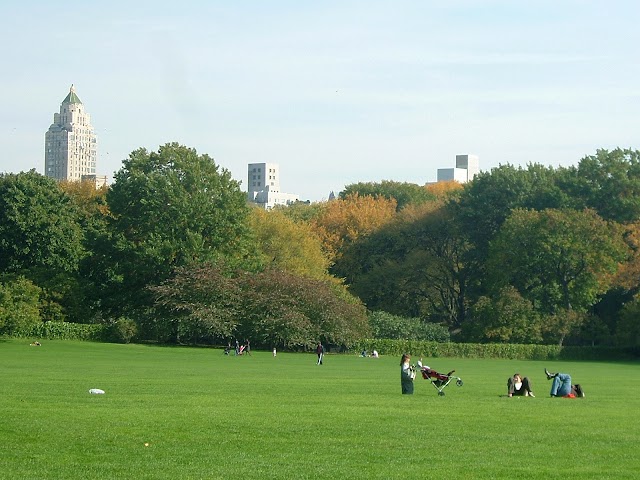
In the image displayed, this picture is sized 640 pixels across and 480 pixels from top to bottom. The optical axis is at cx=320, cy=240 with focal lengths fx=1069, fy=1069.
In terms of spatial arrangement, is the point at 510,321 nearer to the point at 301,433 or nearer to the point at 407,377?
the point at 407,377

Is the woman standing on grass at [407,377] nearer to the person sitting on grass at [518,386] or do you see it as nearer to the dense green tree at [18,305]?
the person sitting on grass at [518,386]

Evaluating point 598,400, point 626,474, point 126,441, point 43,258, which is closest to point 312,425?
point 126,441

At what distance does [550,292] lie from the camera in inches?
3556

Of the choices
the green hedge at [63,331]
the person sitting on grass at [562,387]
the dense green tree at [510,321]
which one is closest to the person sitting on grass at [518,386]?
the person sitting on grass at [562,387]

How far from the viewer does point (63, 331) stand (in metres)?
78.0

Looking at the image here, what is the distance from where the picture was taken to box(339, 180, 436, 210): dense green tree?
12875cm

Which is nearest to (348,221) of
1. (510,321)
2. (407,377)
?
(510,321)

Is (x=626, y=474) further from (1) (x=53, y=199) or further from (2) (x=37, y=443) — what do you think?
(1) (x=53, y=199)

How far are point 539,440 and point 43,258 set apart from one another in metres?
68.6

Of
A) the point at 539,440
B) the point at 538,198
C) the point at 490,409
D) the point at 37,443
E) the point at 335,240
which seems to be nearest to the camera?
the point at 37,443

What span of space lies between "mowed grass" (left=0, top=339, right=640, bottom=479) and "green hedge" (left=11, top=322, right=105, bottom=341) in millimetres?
43677

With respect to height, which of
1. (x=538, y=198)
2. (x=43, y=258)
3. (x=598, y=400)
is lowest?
(x=598, y=400)

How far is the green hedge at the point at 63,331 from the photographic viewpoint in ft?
251

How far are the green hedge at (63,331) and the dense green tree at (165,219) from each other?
513 centimetres
